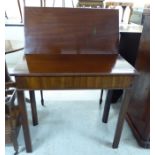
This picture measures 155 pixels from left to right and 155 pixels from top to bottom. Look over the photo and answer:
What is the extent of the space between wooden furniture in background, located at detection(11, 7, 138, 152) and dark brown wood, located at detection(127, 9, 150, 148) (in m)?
0.22

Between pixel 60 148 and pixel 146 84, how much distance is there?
895mm

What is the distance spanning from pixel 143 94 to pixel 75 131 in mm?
712

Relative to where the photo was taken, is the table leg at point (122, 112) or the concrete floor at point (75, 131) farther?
the concrete floor at point (75, 131)

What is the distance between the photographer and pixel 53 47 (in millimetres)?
1518

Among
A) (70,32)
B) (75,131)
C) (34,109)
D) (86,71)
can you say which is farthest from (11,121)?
(70,32)

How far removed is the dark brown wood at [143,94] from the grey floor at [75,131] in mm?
100

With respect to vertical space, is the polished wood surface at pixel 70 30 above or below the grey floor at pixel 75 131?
above

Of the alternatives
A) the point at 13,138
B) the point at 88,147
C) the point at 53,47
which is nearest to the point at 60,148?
the point at 88,147

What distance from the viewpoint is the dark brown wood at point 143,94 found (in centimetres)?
150

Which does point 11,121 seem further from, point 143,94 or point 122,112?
point 143,94

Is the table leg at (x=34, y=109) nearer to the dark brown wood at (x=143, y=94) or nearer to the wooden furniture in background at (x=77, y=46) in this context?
the wooden furniture in background at (x=77, y=46)

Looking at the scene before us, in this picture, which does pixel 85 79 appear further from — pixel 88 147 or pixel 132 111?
pixel 132 111

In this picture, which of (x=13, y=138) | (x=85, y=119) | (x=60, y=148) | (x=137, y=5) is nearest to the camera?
(x=13, y=138)

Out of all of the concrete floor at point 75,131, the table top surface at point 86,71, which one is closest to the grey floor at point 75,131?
the concrete floor at point 75,131
